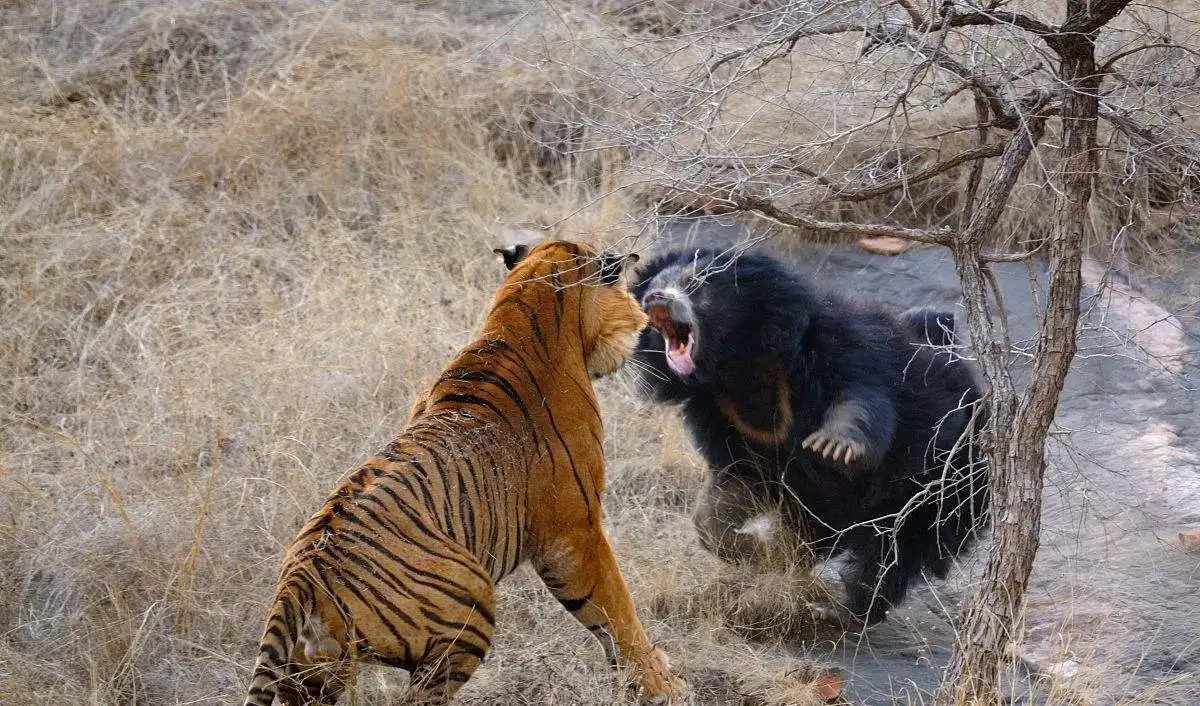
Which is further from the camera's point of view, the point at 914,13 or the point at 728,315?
the point at 728,315

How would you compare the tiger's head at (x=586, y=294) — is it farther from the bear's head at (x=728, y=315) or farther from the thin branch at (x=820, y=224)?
the bear's head at (x=728, y=315)

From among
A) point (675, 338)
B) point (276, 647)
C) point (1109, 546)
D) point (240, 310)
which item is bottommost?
point (240, 310)

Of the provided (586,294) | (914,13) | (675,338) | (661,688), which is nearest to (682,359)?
(675,338)

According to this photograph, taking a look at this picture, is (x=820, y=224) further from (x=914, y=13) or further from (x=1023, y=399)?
(x=1023, y=399)

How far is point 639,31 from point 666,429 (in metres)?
4.41

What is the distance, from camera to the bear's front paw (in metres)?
4.49

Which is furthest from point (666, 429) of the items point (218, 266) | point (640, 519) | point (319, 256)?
point (218, 266)

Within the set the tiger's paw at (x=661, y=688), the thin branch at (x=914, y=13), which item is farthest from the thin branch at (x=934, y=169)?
the tiger's paw at (x=661, y=688)

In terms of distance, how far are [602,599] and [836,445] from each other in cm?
124

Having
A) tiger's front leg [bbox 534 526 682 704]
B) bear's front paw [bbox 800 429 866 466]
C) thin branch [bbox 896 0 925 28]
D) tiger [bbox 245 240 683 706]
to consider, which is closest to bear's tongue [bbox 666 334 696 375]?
bear's front paw [bbox 800 429 866 466]

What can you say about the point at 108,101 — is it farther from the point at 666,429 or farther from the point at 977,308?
the point at 977,308

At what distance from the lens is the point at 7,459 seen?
17.2 feet

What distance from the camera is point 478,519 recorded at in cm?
345

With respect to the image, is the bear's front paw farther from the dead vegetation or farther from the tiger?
the tiger
